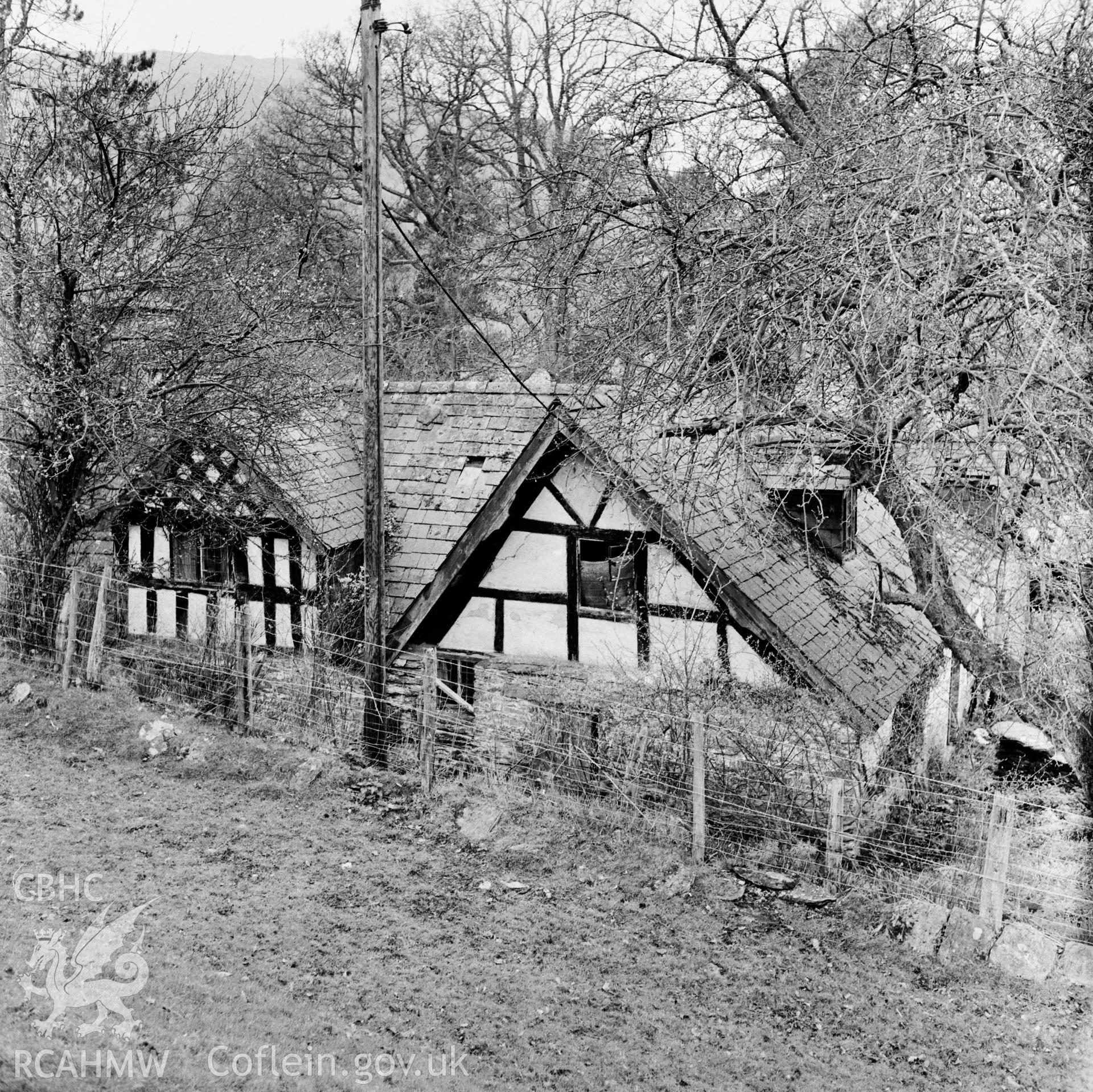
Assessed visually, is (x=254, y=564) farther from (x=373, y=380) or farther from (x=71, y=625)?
(x=373, y=380)

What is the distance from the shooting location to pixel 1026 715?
725 cm

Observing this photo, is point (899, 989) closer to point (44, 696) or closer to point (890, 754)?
Answer: point (890, 754)

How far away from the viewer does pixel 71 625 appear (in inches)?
438

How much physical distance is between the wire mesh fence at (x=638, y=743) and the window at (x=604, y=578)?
2.56 feet

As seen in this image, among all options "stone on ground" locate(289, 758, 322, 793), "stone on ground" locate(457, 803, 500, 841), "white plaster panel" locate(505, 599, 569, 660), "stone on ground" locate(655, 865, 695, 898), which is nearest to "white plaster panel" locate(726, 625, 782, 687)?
"white plaster panel" locate(505, 599, 569, 660)

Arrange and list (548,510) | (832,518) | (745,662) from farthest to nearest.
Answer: (832,518) → (548,510) → (745,662)

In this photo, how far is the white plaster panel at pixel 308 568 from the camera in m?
12.8

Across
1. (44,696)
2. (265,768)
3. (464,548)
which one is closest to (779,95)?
(464,548)

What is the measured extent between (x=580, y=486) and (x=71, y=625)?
5481 millimetres

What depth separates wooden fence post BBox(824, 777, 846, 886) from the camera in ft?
25.9

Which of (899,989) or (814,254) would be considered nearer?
(814,254)

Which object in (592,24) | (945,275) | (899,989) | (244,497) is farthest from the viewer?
(244,497)

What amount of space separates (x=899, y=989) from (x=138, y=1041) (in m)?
4.59

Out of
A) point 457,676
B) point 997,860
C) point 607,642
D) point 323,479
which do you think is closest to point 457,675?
point 457,676
